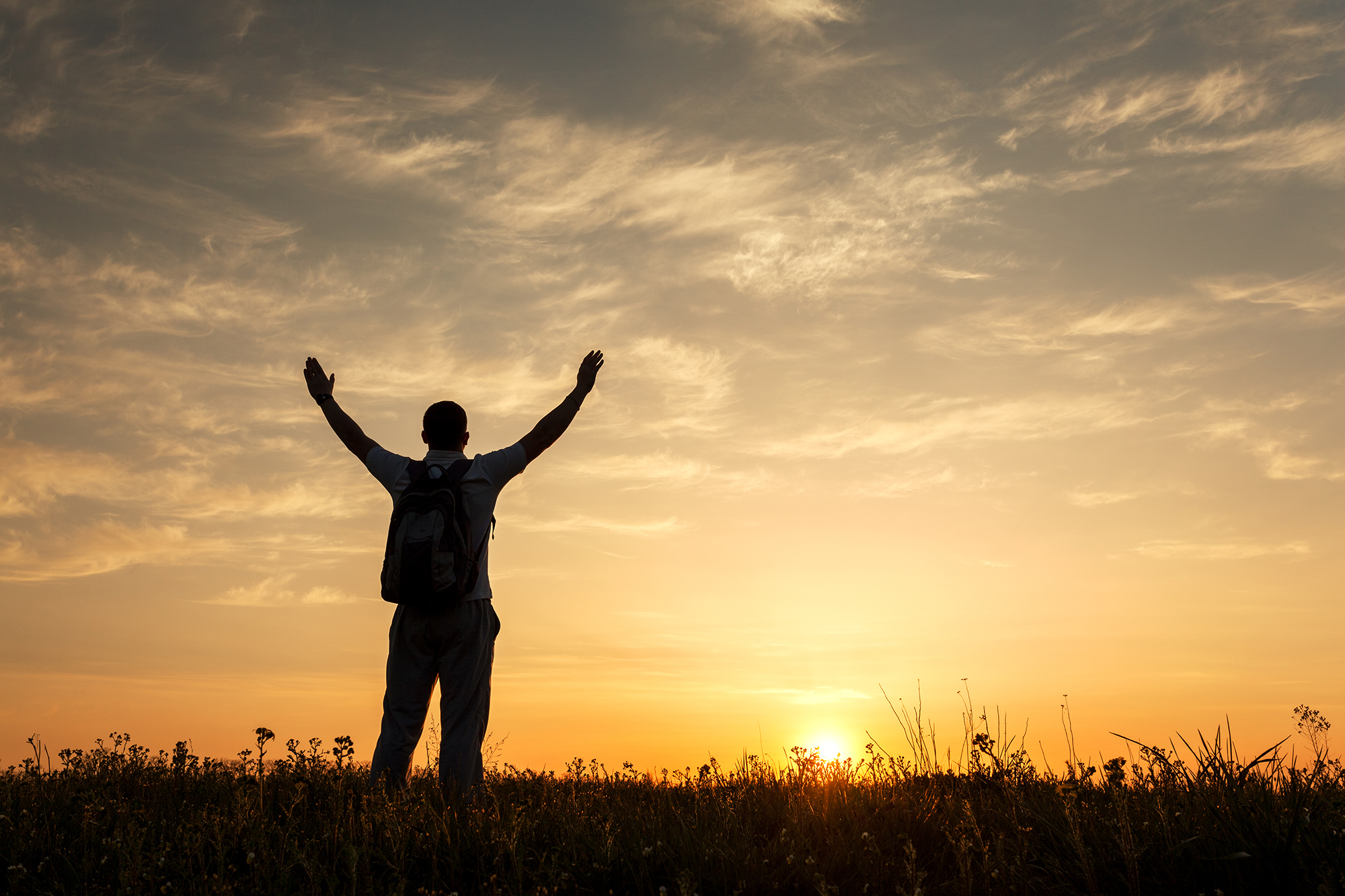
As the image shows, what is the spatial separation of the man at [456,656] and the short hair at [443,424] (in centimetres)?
17

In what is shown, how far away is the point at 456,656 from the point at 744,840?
2.57m

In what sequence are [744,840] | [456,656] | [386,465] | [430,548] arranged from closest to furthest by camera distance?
[744,840], [430,548], [456,656], [386,465]

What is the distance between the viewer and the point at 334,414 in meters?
6.97

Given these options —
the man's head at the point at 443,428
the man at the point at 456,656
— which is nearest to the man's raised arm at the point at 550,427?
the man at the point at 456,656

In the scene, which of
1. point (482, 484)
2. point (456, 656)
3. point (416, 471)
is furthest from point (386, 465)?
point (456, 656)

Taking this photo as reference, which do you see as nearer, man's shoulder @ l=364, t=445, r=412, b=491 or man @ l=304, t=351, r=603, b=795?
man @ l=304, t=351, r=603, b=795

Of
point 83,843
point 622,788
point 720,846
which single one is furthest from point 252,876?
point 622,788

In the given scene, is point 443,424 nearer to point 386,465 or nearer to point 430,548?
point 386,465

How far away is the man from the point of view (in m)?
5.98

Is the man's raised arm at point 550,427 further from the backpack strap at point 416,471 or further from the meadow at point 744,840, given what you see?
the meadow at point 744,840

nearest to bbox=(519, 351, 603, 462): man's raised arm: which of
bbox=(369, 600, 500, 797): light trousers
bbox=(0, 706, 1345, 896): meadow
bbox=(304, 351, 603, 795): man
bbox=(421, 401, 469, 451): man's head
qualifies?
bbox=(304, 351, 603, 795): man

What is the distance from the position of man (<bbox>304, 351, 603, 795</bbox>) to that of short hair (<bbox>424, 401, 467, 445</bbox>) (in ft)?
0.54

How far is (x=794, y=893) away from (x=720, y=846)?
0.42 metres

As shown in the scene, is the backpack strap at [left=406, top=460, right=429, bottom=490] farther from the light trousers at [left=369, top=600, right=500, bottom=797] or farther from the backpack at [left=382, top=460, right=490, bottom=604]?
the light trousers at [left=369, top=600, right=500, bottom=797]
